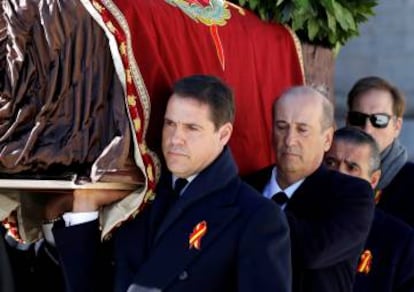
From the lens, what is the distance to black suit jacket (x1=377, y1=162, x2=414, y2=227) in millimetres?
3914

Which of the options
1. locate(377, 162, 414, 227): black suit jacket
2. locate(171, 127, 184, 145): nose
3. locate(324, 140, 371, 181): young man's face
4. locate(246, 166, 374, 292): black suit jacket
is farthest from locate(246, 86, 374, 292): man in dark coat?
locate(377, 162, 414, 227): black suit jacket

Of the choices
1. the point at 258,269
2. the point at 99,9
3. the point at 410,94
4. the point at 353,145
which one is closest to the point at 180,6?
the point at 99,9

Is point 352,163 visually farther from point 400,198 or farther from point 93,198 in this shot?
point 93,198

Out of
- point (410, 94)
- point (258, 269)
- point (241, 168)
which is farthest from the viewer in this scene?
point (410, 94)

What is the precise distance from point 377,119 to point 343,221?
0.89m

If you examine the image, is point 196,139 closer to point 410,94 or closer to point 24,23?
point 24,23

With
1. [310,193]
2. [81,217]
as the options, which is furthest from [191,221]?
[310,193]

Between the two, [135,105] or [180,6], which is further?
[180,6]

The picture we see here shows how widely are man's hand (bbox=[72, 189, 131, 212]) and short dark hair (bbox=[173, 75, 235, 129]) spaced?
37 centimetres

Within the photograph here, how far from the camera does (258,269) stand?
287 centimetres

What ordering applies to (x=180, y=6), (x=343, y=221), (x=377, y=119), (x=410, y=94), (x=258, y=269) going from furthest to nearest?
1. (x=410, y=94)
2. (x=377, y=119)
3. (x=180, y=6)
4. (x=343, y=221)
5. (x=258, y=269)

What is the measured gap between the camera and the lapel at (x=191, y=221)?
2955mm

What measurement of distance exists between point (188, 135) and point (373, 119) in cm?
122

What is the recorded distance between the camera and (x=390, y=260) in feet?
11.8
